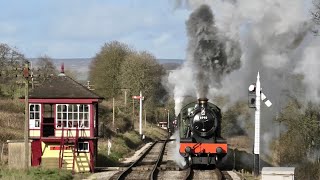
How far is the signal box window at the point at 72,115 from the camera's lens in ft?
80.7

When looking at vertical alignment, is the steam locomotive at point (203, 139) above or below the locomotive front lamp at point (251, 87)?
below

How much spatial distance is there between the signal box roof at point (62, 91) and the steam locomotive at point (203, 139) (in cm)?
413

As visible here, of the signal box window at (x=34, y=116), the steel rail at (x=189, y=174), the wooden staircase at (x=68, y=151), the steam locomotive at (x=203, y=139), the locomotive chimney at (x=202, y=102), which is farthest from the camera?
the signal box window at (x=34, y=116)

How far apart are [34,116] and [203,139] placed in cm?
716

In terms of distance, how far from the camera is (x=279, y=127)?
1510 inches

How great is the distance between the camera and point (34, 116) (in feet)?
81.8

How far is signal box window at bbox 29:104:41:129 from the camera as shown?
81.5 ft

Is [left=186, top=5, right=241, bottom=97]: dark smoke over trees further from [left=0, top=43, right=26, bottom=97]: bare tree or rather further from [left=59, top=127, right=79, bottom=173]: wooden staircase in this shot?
[left=0, top=43, right=26, bottom=97]: bare tree

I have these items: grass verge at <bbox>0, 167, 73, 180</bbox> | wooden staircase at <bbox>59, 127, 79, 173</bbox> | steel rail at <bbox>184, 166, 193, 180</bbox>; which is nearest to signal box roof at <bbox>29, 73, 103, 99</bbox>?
wooden staircase at <bbox>59, 127, 79, 173</bbox>

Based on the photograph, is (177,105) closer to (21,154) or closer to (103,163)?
(103,163)

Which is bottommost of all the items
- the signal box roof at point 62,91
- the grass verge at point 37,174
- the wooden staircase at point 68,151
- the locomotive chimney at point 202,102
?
the grass verge at point 37,174

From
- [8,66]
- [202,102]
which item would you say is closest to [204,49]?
[202,102]

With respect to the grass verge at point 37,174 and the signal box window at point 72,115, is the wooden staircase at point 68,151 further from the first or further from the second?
the grass verge at point 37,174

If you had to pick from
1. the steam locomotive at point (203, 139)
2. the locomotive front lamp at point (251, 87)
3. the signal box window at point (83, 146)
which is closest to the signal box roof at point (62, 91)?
the signal box window at point (83, 146)
